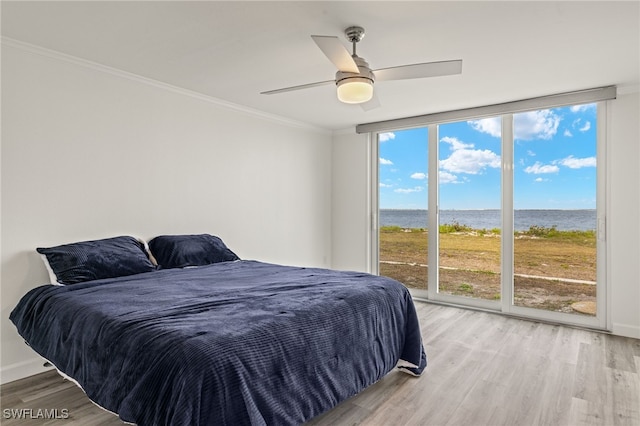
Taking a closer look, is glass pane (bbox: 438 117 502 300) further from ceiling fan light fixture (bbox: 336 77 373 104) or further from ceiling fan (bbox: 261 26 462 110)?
ceiling fan light fixture (bbox: 336 77 373 104)

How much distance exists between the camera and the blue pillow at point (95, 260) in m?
2.68

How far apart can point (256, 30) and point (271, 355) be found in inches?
78.7

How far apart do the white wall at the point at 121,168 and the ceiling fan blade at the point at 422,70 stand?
2.21 metres

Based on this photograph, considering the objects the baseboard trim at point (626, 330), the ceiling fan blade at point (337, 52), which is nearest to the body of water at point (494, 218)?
the baseboard trim at point (626, 330)

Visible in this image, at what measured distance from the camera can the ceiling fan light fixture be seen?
95.7 inches

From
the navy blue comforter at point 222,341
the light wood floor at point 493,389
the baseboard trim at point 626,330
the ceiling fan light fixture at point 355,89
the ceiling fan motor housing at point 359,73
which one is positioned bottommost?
the light wood floor at point 493,389

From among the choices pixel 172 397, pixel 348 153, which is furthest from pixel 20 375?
pixel 348 153

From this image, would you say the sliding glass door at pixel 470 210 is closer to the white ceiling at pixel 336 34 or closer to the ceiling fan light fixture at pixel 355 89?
the white ceiling at pixel 336 34

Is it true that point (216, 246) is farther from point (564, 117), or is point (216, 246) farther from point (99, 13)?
point (564, 117)

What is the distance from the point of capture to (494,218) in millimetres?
4504

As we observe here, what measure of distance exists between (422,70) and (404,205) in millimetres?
2992

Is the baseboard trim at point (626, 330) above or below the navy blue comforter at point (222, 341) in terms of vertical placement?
below

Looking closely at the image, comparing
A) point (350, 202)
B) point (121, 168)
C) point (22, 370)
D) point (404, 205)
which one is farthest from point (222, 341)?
point (350, 202)

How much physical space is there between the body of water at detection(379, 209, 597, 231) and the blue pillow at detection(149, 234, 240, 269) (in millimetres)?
2565
